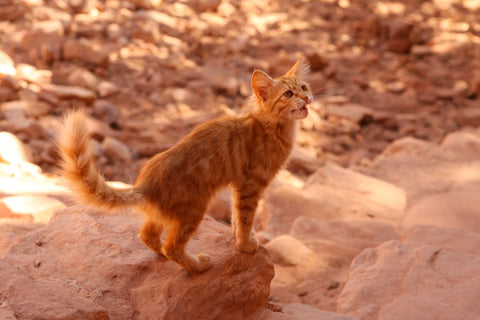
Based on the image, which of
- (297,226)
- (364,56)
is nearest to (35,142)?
(297,226)

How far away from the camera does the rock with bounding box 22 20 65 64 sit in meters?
7.89

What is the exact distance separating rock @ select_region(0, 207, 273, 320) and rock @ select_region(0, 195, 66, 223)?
832 mm

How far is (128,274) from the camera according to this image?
9.86 feet

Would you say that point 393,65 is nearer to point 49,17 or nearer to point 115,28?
point 115,28

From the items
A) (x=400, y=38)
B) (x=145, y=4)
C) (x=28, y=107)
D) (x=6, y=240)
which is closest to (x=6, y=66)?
(x=28, y=107)

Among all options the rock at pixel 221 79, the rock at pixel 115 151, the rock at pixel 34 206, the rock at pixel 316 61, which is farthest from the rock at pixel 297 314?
the rock at pixel 316 61

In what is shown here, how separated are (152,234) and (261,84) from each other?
4.13ft

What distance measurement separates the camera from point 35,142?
604 cm

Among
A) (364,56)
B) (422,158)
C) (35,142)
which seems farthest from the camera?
(364,56)

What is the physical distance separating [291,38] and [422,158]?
16.4 ft

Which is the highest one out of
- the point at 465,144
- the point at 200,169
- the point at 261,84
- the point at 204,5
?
the point at 261,84

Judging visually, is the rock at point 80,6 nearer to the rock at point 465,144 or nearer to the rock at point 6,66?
the rock at point 6,66

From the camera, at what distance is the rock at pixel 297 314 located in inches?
118

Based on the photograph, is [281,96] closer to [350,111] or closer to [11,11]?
[350,111]
